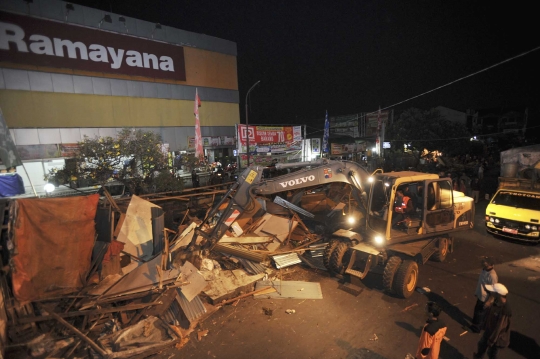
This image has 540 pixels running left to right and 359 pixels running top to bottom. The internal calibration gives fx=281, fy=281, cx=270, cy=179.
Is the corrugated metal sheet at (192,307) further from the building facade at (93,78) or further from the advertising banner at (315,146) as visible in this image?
the advertising banner at (315,146)

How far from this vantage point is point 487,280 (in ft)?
17.9

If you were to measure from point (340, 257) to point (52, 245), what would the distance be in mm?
7111

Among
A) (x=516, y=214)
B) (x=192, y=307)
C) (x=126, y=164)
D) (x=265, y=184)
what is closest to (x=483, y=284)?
(x=265, y=184)

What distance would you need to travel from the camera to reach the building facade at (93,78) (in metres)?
19.3

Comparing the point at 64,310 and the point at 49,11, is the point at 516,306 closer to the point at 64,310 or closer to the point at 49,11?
the point at 64,310

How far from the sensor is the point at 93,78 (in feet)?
72.7

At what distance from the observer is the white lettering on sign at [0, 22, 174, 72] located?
18875 mm

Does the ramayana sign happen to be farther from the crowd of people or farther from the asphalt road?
the crowd of people

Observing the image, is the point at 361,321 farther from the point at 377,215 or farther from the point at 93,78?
the point at 93,78

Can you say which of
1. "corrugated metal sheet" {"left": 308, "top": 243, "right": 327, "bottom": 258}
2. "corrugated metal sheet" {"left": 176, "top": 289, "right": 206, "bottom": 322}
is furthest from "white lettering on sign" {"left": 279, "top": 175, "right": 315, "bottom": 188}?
"corrugated metal sheet" {"left": 176, "top": 289, "right": 206, "bottom": 322}

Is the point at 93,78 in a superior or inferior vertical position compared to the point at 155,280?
superior

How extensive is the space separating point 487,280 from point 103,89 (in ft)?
86.1

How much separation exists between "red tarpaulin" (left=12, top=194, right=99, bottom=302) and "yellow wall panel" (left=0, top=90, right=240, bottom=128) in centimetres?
1819

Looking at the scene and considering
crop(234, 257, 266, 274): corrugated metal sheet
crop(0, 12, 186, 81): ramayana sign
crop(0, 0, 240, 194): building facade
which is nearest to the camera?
crop(234, 257, 266, 274): corrugated metal sheet
